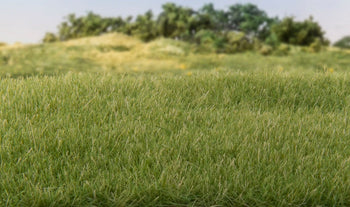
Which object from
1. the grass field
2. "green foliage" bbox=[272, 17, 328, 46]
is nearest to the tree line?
"green foliage" bbox=[272, 17, 328, 46]

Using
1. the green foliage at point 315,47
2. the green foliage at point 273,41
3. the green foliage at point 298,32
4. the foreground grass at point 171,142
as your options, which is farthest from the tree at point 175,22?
the foreground grass at point 171,142

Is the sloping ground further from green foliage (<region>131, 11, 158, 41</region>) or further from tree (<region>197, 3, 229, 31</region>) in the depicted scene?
tree (<region>197, 3, 229, 31</region>)

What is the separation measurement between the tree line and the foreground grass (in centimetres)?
852

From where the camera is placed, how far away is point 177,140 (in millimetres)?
2740

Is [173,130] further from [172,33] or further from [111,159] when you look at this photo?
[172,33]

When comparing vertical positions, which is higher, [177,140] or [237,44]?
[237,44]

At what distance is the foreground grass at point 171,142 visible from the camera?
2258mm

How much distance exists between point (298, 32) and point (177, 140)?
1177 centimetres

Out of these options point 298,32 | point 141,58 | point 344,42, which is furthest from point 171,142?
point 344,42

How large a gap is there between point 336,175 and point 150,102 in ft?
5.64

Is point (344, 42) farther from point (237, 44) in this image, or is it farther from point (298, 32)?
point (237, 44)

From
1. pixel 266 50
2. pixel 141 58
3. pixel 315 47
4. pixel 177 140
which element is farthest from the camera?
pixel 315 47

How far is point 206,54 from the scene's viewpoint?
11.7 meters

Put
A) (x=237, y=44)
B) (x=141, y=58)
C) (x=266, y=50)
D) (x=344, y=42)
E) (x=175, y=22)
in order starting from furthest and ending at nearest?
(x=344, y=42) → (x=175, y=22) → (x=237, y=44) → (x=266, y=50) → (x=141, y=58)
